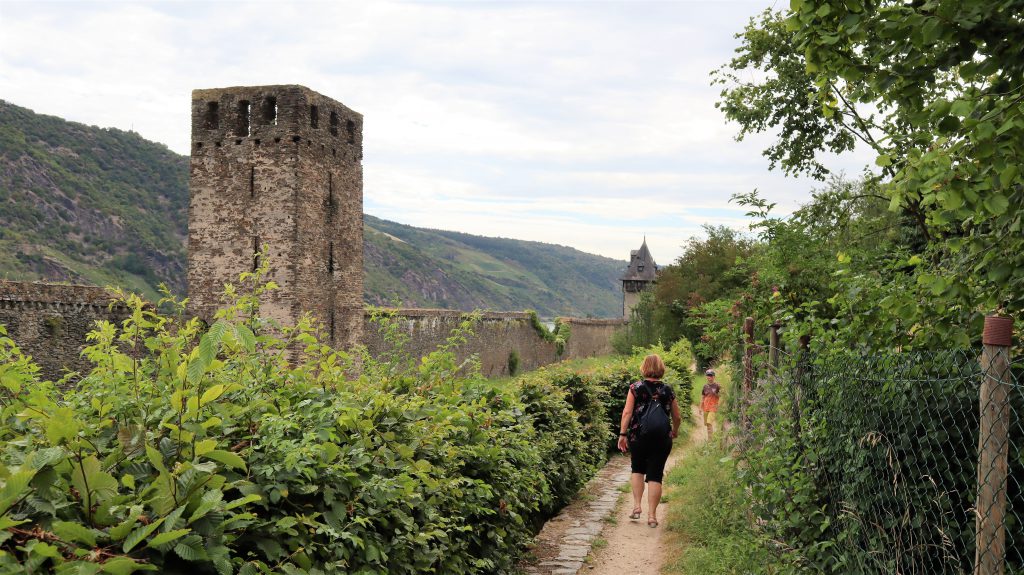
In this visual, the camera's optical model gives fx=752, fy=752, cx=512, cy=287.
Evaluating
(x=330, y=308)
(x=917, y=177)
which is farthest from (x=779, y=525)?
(x=330, y=308)

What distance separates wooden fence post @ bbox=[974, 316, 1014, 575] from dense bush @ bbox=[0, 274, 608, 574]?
247 cm

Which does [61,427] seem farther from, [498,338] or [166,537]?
[498,338]

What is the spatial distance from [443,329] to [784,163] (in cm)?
1648

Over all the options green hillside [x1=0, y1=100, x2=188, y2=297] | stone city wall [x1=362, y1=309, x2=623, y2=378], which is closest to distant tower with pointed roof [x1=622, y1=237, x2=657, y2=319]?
stone city wall [x1=362, y1=309, x2=623, y2=378]

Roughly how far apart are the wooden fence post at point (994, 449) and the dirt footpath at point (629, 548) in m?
3.74

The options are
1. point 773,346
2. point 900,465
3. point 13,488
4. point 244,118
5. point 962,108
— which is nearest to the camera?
point 13,488

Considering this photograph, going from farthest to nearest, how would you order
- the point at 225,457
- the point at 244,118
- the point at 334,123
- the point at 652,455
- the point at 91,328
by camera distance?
the point at 334,123, the point at 244,118, the point at 91,328, the point at 652,455, the point at 225,457

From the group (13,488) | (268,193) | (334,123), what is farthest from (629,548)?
(334,123)

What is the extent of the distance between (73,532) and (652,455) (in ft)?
19.8

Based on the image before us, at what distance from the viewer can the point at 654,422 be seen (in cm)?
745

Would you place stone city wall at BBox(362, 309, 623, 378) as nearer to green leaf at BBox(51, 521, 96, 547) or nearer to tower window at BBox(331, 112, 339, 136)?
tower window at BBox(331, 112, 339, 136)

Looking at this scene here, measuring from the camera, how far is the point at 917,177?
365cm

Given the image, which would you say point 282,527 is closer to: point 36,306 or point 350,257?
point 36,306

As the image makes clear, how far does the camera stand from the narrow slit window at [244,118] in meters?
20.5
